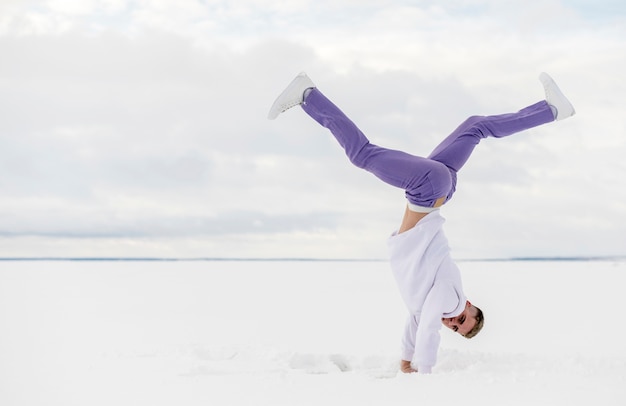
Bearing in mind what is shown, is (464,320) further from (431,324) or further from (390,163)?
(390,163)

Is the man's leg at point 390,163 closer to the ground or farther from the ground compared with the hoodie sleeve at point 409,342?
farther from the ground

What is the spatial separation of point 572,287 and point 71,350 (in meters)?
6.94

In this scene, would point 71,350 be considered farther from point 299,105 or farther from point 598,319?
point 598,319

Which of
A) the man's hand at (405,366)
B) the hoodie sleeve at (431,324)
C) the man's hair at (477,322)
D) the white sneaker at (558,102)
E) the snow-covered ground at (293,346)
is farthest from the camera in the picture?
the man's hair at (477,322)

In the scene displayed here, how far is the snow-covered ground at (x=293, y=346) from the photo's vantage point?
10.1ft

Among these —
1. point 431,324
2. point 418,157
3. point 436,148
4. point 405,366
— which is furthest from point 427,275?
point 436,148

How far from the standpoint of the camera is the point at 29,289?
28.6 feet

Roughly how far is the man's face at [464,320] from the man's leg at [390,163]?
855mm

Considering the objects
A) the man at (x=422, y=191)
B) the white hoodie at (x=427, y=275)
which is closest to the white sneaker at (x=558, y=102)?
the man at (x=422, y=191)

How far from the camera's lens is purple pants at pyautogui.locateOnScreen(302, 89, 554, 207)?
12.8ft

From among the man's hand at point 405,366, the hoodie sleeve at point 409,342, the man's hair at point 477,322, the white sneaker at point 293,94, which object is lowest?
the man's hand at point 405,366

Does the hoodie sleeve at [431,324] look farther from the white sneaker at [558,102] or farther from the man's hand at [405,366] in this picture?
the white sneaker at [558,102]

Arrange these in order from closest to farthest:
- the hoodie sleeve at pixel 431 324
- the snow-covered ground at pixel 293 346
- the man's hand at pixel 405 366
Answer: the snow-covered ground at pixel 293 346 → the hoodie sleeve at pixel 431 324 → the man's hand at pixel 405 366

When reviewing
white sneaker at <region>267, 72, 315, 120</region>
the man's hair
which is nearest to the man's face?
the man's hair
